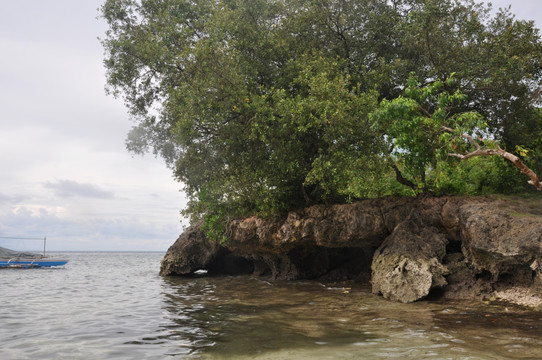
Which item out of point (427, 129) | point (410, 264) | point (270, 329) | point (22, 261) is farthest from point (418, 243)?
point (22, 261)

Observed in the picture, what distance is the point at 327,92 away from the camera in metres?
16.2

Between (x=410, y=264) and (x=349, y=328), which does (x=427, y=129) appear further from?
(x=349, y=328)

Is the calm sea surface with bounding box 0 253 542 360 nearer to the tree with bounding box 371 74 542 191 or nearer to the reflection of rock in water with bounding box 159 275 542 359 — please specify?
the reflection of rock in water with bounding box 159 275 542 359

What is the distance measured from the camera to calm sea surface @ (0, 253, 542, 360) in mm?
8039

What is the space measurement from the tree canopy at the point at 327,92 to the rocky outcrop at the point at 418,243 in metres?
1.22

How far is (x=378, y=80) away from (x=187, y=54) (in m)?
9.19

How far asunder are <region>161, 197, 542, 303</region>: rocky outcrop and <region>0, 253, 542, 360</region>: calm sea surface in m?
1.38

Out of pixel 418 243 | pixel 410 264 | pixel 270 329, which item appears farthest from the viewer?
pixel 418 243

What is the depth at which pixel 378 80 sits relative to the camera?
741 inches

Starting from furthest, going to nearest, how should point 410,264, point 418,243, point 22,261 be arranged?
point 22,261
point 418,243
point 410,264

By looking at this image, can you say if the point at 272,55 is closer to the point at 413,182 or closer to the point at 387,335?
the point at 413,182

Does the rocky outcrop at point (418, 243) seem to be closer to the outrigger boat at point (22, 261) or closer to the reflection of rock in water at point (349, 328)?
the reflection of rock in water at point (349, 328)

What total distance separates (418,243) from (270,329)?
788 cm

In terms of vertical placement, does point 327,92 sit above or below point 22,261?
above
